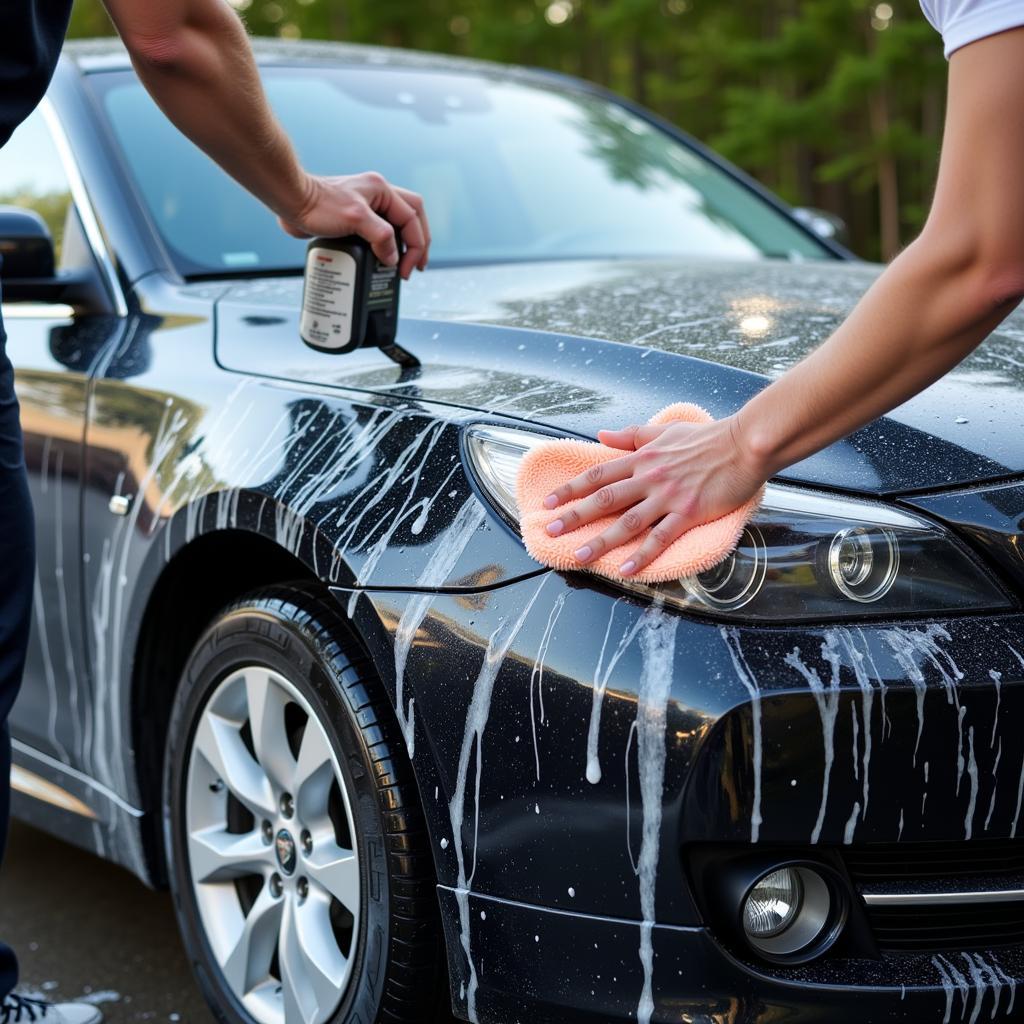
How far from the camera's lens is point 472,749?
175 centimetres

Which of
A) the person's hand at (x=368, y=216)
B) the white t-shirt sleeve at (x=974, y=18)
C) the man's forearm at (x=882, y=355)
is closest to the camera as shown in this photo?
the white t-shirt sleeve at (x=974, y=18)

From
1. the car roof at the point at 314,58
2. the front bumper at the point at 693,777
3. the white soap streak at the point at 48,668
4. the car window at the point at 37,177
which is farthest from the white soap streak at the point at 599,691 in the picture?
the car roof at the point at 314,58

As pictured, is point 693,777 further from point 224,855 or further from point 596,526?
point 224,855

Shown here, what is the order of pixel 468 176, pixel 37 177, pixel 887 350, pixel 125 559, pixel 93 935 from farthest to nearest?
pixel 468 176, pixel 37 177, pixel 93 935, pixel 125 559, pixel 887 350

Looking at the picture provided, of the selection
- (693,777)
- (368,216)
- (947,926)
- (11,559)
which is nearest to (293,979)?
(11,559)

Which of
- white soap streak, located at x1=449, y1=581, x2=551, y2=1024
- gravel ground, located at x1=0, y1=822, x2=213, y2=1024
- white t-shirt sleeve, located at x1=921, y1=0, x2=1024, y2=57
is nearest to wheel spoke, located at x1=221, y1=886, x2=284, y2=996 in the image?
gravel ground, located at x1=0, y1=822, x2=213, y2=1024

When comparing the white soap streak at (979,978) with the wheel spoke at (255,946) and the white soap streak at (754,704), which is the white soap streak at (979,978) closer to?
the white soap streak at (754,704)

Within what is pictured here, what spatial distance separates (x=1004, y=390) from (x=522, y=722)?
31.5 inches

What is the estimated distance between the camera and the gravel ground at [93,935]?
268cm

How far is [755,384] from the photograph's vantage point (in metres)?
1.91

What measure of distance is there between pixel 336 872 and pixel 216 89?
46.1 inches

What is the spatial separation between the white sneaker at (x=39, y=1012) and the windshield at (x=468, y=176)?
4.39 feet

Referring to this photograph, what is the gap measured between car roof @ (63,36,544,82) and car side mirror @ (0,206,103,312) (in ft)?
2.12

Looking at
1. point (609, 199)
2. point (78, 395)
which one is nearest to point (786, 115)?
point (609, 199)
